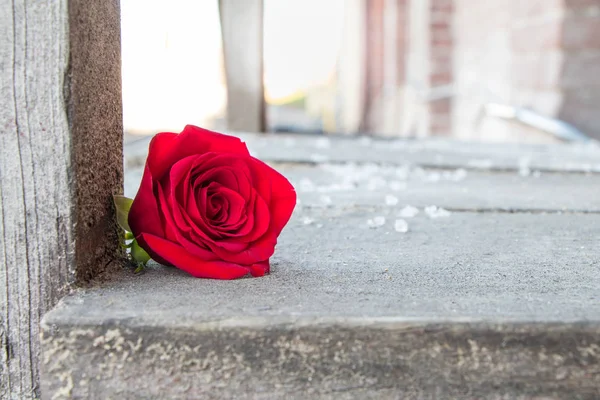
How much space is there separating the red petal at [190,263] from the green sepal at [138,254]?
28 mm

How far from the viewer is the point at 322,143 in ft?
8.79

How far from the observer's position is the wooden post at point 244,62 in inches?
111

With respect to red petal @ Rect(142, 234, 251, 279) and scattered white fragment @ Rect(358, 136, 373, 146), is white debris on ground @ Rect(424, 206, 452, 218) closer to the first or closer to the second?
red petal @ Rect(142, 234, 251, 279)

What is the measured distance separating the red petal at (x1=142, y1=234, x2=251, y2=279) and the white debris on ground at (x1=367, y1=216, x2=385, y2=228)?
0.40 metres

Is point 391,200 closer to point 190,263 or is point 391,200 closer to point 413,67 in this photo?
point 190,263

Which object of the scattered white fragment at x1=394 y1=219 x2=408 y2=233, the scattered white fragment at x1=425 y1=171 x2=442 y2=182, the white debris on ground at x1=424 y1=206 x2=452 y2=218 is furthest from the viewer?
the scattered white fragment at x1=425 y1=171 x2=442 y2=182

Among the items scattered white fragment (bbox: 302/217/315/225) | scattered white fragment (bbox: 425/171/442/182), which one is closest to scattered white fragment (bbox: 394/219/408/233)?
scattered white fragment (bbox: 302/217/315/225)

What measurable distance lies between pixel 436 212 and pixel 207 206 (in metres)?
0.61

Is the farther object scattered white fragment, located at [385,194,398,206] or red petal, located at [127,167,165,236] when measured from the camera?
scattered white fragment, located at [385,194,398,206]

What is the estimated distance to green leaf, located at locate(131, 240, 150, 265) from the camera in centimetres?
72

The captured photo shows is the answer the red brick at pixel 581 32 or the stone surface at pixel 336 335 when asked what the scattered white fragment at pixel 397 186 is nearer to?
the stone surface at pixel 336 335

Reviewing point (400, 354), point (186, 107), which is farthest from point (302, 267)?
point (186, 107)

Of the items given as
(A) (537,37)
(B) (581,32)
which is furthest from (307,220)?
(A) (537,37)

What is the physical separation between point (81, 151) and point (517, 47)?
383 cm
